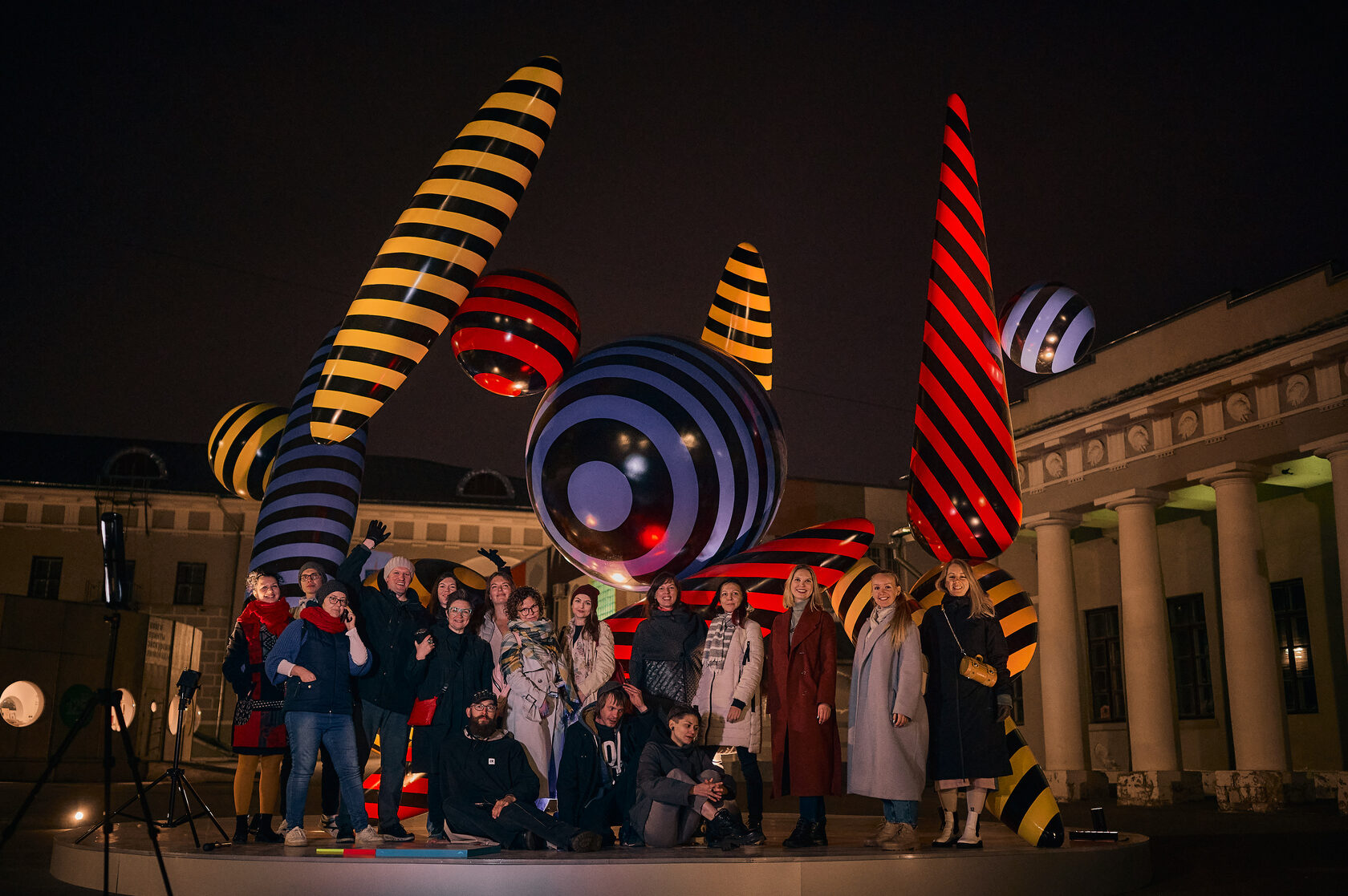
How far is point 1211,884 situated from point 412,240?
6.55 meters

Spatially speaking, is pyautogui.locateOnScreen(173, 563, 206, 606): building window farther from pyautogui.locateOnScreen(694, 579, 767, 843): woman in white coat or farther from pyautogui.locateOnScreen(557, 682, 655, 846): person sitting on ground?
pyautogui.locateOnScreen(694, 579, 767, 843): woman in white coat

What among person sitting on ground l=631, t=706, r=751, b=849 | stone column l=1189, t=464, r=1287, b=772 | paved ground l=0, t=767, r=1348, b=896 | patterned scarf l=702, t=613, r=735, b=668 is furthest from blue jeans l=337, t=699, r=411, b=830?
stone column l=1189, t=464, r=1287, b=772

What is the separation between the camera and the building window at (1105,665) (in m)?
21.3

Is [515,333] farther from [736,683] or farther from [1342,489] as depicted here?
[1342,489]

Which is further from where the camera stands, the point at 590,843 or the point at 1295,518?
the point at 1295,518

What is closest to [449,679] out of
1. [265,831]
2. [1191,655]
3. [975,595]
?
[265,831]

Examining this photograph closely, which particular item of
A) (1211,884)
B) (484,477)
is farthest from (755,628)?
(484,477)

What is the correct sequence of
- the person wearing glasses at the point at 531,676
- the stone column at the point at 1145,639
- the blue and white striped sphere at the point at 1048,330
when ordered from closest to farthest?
the person wearing glasses at the point at 531,676
the blue and white striped sphere at the point at 1048,330
the stone column at the point at 1145,639

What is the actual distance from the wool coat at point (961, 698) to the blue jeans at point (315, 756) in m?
3.60

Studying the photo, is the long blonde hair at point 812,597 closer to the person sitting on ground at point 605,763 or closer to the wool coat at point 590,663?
the person sitting on ground at point 605,763

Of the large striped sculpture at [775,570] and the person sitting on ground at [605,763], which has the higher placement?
the large striped sculpture at [775,570]

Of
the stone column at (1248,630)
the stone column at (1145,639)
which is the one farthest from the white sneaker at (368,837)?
the stone column at (1145,639)

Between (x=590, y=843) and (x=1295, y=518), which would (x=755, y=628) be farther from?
(x=1295, y=518)

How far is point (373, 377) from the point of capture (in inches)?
264
